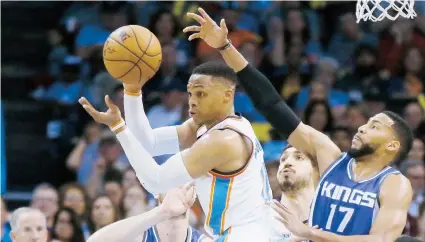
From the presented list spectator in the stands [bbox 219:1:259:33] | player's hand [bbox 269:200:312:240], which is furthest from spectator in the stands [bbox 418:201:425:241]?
player's hand [bbox 269:200:312:240]

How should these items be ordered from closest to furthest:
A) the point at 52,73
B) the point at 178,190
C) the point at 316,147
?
the point at 178,190 → the point at 316,147 → the point at 52,73

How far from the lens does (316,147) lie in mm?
6305

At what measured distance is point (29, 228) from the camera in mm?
7293

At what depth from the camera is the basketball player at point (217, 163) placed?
19.1ft

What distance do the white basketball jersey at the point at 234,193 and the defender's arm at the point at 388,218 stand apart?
16.4 inches

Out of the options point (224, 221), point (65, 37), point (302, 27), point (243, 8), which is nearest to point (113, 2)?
point (65, 37)

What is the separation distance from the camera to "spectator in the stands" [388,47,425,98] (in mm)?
11750

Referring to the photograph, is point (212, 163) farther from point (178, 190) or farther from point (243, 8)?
point (243, 8)

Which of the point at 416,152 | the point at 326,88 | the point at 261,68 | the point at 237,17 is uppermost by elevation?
the point at 237,17

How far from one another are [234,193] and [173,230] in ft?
2.61

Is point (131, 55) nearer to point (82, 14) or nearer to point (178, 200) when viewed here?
point (178, 200)

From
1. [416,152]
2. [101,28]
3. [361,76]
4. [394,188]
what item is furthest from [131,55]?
[361,76]

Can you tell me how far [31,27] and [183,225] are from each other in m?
6.80

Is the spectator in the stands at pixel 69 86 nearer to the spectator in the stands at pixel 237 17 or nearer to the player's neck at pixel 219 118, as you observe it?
the spectator in the stands at pixel 237 17
